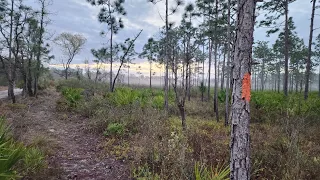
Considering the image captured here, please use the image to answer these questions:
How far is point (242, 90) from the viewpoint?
2.18 meters

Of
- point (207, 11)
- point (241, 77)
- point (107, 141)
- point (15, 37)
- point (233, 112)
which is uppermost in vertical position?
point (207, 11)

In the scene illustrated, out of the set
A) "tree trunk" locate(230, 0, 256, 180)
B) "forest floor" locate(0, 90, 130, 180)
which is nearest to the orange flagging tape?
"tree trunk" locate(230, 0, 256, 180)

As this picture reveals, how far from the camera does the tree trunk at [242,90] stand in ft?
7.10

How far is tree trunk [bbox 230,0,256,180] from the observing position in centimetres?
216

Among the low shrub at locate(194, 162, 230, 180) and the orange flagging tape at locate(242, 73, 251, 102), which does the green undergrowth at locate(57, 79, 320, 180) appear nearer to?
the low shrub at locate(194, 162, 230, 180)

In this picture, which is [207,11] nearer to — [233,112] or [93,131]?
[93,131]

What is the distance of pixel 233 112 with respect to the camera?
2.25 meters

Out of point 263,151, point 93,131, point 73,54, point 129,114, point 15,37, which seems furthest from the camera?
point 73,54

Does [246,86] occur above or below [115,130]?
above

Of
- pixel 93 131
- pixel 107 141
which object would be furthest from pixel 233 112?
pixel 93 131

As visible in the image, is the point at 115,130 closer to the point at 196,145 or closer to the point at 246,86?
the point at 196,145

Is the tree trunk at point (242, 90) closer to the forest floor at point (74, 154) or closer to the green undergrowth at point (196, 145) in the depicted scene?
the green undergrowth at point (196, 145)

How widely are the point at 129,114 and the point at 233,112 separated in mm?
6553

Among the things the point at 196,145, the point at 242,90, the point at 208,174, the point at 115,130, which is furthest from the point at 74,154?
the point at 242,90
